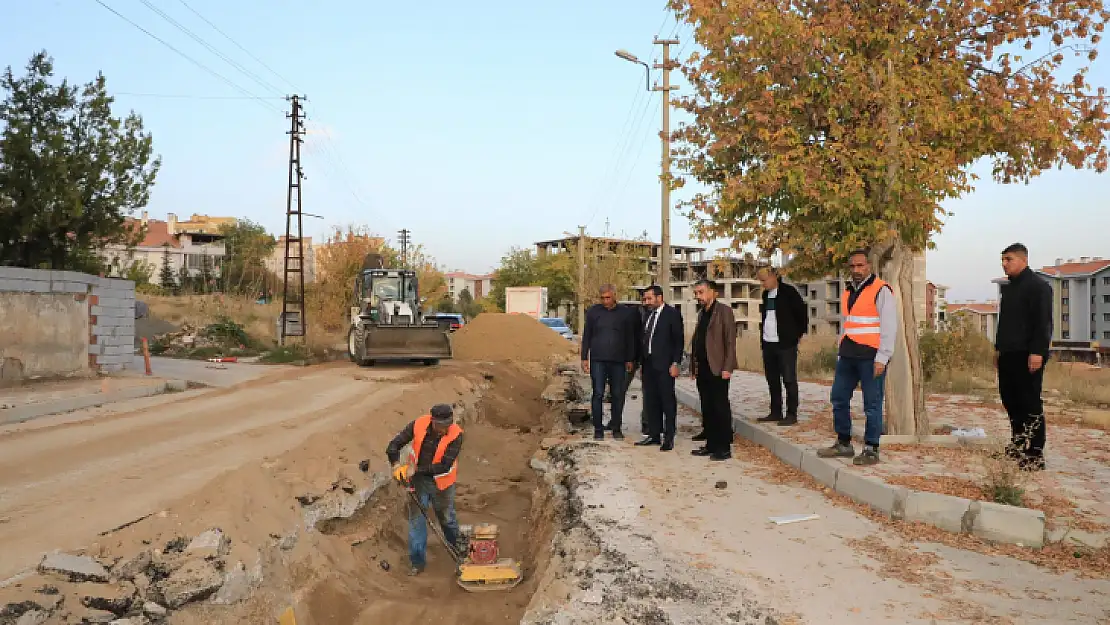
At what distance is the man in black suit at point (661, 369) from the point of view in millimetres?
8508

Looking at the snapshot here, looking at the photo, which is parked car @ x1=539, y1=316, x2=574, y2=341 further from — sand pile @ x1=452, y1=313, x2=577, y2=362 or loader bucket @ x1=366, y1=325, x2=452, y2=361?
loader bucket @ x1=366, y1=325, x2=452, y2=361

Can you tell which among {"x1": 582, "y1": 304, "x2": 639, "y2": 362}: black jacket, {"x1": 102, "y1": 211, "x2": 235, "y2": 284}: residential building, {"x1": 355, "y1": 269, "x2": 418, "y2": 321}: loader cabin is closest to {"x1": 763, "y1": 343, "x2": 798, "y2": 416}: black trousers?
{"x1": 582, "y1": 304, "x2": 639, "y2": 362}: black jacket

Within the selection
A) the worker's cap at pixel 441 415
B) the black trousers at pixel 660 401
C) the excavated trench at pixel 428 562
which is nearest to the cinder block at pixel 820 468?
the black trousers at pixel 660 401

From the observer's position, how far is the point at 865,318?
22.6 ft

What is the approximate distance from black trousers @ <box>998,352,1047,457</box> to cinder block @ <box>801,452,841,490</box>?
1.43m

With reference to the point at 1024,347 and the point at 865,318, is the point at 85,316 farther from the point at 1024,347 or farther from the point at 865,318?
the point at 1024,347

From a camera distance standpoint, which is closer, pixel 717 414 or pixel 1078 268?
pixel 717 414

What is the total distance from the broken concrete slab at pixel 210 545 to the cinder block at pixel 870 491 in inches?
183

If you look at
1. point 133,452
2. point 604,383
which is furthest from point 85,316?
point 604,383

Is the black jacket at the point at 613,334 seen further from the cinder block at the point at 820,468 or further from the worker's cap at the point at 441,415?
the worker's cap at the point at 441,415

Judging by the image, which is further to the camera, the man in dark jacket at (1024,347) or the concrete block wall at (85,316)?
the concrete block wall at (85,316)

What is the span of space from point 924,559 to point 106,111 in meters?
23.1

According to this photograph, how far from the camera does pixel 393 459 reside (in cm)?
612

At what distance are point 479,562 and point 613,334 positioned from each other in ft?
12.2
